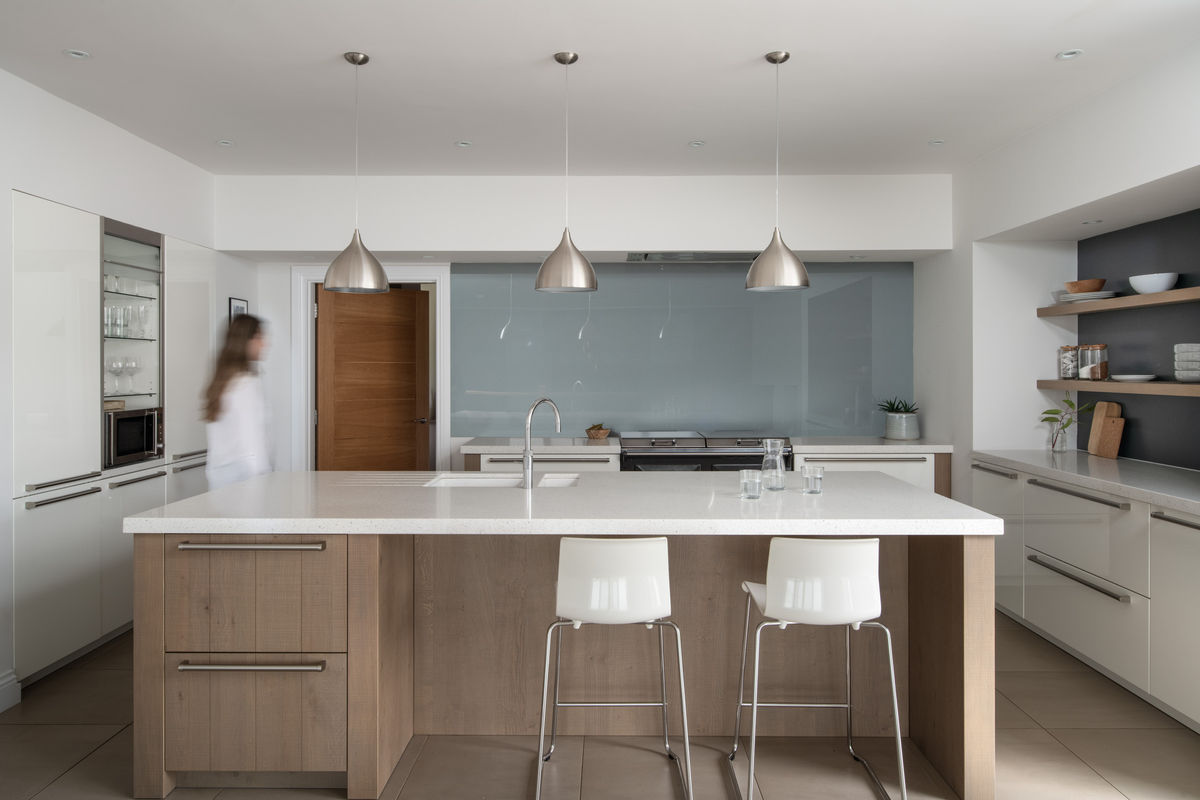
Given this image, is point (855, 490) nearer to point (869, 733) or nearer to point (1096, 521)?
point (869, 733)

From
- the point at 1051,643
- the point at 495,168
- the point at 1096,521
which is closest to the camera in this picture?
the point at 1096,521

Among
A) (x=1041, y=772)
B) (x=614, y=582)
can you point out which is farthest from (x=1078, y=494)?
(x=614, y=582)

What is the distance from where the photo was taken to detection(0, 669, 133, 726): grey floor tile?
3.15m

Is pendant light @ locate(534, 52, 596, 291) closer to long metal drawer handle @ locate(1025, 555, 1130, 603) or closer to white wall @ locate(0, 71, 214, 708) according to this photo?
white wall @ locate(0, 71, 214, 708)

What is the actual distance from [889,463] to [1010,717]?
2.11m

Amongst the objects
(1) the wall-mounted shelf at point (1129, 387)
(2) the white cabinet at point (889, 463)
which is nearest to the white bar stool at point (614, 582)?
(1) the wall-mounted shelf at point (1129, 387)

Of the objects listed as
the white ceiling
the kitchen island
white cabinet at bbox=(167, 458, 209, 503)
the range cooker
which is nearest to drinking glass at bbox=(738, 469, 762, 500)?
the kitchen island

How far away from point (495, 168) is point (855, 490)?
293 cm

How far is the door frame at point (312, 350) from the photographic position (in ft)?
18.2

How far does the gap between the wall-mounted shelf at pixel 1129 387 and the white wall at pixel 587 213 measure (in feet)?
3.65

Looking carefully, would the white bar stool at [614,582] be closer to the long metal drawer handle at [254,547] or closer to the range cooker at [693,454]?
the long metal drawer handle at [254,547]

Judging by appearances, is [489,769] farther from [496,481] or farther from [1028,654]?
[1028,654]

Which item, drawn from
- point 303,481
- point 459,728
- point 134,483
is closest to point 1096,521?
point 459,728

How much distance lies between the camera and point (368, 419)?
18.6 ft
